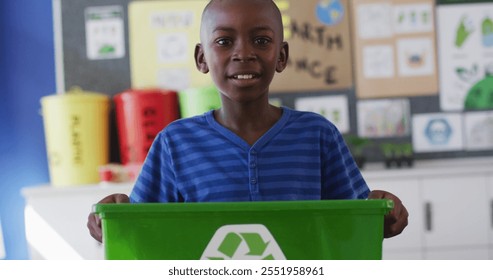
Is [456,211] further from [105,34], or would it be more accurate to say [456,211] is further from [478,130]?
[105,34]

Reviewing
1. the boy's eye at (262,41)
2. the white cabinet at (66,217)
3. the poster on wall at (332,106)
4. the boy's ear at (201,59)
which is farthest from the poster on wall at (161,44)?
the boy's eye at (262,41)

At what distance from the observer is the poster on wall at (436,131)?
238cm

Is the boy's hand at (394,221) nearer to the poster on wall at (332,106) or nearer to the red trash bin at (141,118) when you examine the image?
the red trash bin at (141,118)

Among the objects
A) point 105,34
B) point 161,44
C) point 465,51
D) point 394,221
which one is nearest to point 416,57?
point 465,51

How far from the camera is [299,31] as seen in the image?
2.37 meters

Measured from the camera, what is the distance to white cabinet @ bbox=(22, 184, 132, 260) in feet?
6.77

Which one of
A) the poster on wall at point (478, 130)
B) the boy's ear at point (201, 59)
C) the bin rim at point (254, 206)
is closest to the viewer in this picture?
the bin rim at point (254, 206)

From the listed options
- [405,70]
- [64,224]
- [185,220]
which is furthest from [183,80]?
[185,220]

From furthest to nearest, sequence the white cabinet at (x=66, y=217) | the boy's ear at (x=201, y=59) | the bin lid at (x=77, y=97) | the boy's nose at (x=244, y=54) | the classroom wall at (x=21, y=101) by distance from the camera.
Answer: the classroom wall at (x=21, y=101)
the bin lid at (x=77, y=97)
the white cabinet at (x=66, y=217)
the boy's ear at (x=201, y=59)
the boy's nose at (x=244, y=54)

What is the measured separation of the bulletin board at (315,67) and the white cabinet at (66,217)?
19.5 inches

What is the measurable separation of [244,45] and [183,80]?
1.59 meters

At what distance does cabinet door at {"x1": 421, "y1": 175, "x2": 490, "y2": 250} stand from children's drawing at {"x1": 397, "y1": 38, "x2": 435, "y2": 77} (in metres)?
0.50

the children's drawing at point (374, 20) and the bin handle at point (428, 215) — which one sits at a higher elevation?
the children's drawing at point (374, 20)

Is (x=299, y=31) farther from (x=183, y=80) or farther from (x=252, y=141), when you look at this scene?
(x=252, y=141)
